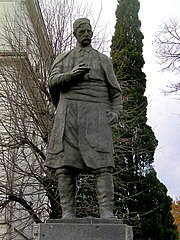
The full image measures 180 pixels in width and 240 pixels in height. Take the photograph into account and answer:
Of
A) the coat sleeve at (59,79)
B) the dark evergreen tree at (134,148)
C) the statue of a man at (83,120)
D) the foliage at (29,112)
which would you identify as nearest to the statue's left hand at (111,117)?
the statue of a man at (83,120)

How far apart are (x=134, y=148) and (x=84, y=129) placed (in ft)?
32.7

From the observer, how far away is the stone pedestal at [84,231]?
4184 mm

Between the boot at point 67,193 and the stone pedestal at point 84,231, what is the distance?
0.32 m

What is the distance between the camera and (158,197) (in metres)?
15.5

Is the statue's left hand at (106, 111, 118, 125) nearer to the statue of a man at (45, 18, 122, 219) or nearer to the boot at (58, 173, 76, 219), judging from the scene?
the statue of a man at (45, 18, 122, 219)

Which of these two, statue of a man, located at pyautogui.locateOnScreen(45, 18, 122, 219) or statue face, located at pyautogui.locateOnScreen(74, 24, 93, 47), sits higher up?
statue face, located at pyautogui.locateOnScreen(74, 24, 93, 47)

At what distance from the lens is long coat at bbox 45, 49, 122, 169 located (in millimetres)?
4570

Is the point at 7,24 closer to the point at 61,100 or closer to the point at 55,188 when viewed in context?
the point at 55,188

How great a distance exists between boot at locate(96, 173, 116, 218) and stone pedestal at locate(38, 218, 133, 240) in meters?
0.20

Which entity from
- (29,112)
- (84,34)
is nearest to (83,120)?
(84,34)

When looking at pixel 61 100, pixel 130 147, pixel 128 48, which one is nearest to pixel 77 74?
pixel 61 100

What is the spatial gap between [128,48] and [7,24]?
4.96 metres

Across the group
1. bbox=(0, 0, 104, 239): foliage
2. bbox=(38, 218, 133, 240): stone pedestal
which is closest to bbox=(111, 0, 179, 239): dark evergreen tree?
bbox=(0, 0, 104, 239): foliage

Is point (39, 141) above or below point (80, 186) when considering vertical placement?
above
